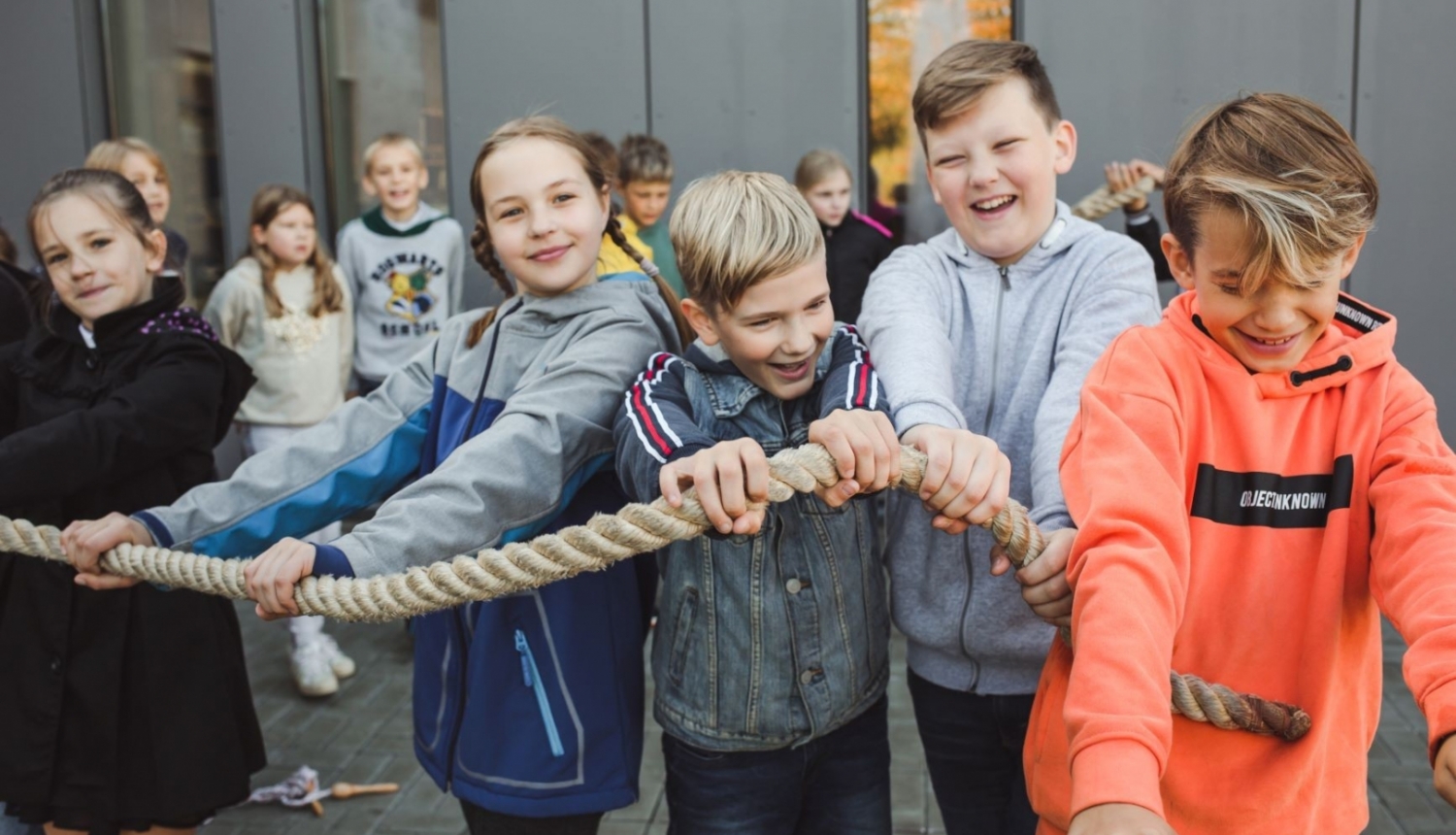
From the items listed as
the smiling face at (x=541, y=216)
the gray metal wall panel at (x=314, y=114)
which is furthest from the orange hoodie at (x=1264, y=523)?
the gray metal wall panel at (x=314, y=114)

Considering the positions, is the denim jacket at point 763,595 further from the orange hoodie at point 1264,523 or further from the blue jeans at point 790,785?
the orange hoodie at point 1264,523

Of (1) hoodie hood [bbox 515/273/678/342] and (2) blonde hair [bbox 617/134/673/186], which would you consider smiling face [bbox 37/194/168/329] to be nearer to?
(1) hoodie hood [bbox 515/273/678/342]

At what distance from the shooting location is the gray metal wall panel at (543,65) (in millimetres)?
6605

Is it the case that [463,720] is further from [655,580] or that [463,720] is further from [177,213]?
[177,213]

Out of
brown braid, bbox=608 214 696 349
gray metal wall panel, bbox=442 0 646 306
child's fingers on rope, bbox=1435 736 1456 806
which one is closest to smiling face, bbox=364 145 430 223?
gray metal wall panel, bbox=442 0 646 306

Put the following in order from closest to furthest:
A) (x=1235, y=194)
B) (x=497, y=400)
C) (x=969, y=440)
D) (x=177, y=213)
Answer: (x=1235, y=194) → (x=969, y=440) → (x=497, y=400) → (x=177, y=213)

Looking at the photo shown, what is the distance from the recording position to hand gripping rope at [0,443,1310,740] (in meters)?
1.47

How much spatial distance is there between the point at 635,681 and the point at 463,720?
303 millimetres

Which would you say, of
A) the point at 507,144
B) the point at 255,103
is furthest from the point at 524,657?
the point at 255,103

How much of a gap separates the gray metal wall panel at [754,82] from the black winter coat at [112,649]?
4.24 m

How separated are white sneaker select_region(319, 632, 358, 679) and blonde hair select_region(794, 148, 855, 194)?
2.93 meters

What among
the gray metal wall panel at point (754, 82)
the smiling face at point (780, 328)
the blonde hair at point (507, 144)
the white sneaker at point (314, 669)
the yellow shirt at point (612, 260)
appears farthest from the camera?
the gray metal wall panel at point (754, 82)

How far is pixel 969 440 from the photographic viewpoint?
5.32ft

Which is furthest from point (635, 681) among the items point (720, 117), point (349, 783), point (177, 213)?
point (177, 213)
